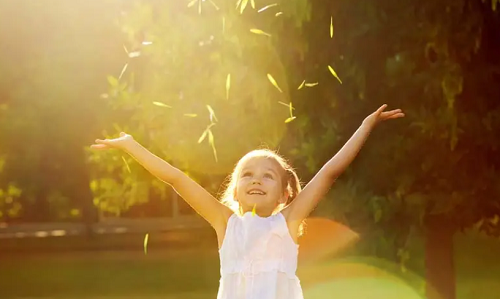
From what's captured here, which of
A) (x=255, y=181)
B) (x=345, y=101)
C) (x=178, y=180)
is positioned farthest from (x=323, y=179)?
(x=345, y=101)

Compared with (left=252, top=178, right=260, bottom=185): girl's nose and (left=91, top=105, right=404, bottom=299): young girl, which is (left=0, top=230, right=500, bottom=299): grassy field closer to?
(left=91, top=105, right=404, bottom=299): young girl

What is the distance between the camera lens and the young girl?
3883 mm

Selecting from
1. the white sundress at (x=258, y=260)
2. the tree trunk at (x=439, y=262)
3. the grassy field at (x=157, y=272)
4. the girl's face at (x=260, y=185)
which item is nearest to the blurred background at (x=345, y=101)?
the tree trunk at (x=439, y=262)

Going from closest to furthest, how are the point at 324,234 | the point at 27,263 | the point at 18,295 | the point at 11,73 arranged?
1. the point at 324,234
2. the point at 18,295
3. the point at 11,73
4. the point at 27,263

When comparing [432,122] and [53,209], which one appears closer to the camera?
[432,122]

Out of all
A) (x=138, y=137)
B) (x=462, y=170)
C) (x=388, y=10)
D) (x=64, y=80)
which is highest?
(x=64, y=80)

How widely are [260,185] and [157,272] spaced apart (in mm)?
15090

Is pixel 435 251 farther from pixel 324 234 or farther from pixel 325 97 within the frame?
pixel 325 97

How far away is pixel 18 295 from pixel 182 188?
12.6 m

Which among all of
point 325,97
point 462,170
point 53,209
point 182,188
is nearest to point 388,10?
point 325,97

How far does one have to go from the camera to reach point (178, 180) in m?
4.02

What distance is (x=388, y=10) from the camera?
712 centimetres

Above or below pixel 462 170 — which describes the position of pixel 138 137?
above

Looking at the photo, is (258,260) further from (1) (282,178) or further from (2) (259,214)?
(1) (282,178)
